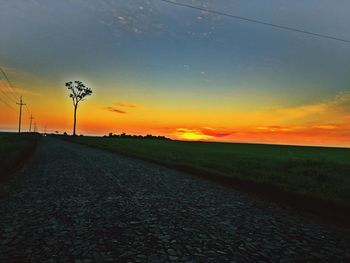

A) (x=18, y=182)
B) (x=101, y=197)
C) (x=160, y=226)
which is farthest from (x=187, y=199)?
(x=18, y=182)

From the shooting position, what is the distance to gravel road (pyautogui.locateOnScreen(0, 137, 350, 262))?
563 cm

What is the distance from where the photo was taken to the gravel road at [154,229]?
5.63m

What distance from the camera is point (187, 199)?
1089cm

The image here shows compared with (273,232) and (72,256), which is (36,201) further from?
(273,232)

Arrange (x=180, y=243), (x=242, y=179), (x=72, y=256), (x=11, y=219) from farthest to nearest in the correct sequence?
(x=242, y=179) < (x=11, y=219) < (x=180, y=243) < (x=72, y=256)

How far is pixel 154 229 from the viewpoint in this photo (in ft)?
23.2

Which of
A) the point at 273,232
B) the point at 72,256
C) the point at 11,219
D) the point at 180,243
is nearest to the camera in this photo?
the point at 72,256

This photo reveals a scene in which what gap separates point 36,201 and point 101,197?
2.04m

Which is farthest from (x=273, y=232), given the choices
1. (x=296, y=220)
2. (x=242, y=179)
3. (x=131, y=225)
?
(x=242, y=179)

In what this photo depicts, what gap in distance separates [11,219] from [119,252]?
3.80m

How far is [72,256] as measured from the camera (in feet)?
17.8

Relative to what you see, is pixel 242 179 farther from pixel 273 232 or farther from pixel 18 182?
pixel 18 182

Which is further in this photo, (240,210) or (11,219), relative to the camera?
(240,210)

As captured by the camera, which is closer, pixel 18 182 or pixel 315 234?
pixel 315 234
